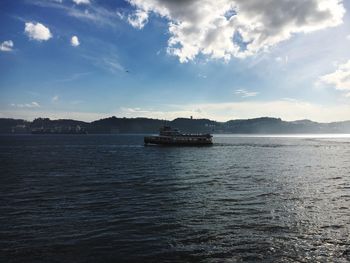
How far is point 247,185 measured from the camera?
40812 mm

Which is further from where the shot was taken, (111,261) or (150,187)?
(150,187)

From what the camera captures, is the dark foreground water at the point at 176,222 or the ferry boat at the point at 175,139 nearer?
the dark foreground water at the point at 176,222

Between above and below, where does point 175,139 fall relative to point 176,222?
above

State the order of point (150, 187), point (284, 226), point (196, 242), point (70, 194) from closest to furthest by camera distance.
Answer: point (196, 242), point (284, 226), point (70, 194), point (150, 187)

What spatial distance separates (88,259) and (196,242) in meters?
6.33

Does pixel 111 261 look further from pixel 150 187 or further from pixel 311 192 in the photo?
pixel 311 192

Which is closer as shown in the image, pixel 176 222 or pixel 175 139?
pixel 176 222

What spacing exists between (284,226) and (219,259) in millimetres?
8029

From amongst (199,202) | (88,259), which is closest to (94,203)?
(199,202)

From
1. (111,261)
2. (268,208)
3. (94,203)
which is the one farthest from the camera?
(94,203)

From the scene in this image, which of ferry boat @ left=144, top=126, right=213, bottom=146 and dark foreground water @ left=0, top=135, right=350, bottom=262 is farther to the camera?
ferry boat @ left=144, top=126, right=213, bottom=146

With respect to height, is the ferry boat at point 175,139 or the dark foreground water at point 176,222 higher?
the ferry boat at point 175,139

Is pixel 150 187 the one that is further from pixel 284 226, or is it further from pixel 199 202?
pixel 284 226

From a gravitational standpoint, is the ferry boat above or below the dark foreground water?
above
